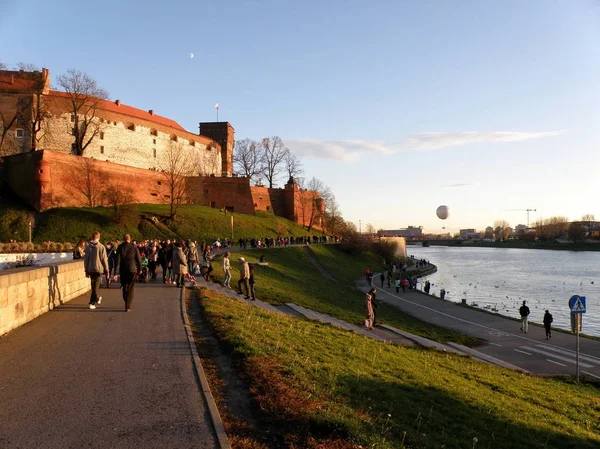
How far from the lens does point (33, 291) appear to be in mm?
9055

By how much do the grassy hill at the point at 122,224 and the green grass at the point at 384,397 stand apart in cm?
3304

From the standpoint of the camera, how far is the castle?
140 feet

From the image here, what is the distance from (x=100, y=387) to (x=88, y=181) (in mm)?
44265

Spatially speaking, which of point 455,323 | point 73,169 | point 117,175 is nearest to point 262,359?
point 455,323

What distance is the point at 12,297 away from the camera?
7926 mm

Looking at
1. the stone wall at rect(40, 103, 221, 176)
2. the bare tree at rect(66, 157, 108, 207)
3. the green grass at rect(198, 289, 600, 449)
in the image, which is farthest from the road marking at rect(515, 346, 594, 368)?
the stone wall at rect(40, 103, 221, 176)

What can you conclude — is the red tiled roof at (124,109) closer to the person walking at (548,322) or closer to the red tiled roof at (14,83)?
the red tiled roof at (14,83)

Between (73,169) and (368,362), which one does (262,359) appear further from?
(73,169)

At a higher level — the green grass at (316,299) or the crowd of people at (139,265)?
the crowd of people at (139,265)

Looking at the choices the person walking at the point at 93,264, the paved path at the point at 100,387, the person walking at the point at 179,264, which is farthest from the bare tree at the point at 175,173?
the paved path at the point at 100,387

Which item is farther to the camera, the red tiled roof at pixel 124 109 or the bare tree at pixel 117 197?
the red tiled roof at pixel 124 109

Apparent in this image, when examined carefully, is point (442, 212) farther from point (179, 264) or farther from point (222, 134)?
point (179, 264)

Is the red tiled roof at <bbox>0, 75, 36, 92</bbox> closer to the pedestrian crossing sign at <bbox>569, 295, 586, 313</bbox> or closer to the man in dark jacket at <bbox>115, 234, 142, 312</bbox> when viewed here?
the man in dark jacket at <bbox>115, 234, 142, 312</bbox>

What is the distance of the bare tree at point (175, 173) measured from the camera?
165 ft
